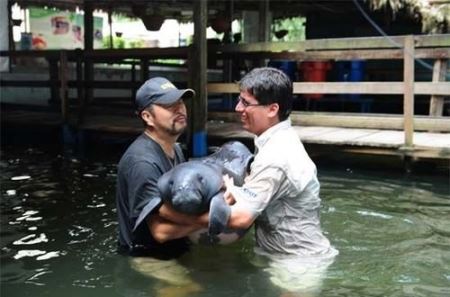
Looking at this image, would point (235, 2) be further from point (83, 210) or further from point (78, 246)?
point (78, 246)

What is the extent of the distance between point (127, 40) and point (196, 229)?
78.1 feet

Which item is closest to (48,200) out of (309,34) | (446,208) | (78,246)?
(78,246)

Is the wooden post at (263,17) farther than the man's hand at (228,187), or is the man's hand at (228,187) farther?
the wooden post at (263,17)

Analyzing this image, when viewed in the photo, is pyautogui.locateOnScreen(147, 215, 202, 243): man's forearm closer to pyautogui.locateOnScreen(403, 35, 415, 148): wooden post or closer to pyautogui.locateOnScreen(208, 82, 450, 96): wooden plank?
pyautogui.locateOnScreen(403, 35, 415, 148): wooden post

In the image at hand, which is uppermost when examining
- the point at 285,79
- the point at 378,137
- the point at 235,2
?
the point at 235,2

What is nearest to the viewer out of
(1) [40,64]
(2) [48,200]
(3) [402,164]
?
(2) [48,200]

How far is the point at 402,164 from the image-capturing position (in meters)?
8.31

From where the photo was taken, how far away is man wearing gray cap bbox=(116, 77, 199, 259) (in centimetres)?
344

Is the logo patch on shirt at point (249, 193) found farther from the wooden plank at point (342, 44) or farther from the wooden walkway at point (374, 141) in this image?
the wooden plank at point (342, 44)

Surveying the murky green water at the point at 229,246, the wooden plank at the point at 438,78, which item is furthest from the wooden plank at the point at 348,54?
the murky green water at the point at 229,246

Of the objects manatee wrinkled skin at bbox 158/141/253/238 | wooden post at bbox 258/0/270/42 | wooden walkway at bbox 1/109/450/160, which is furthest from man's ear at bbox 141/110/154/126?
wooden post at bbox 258/0/270/42

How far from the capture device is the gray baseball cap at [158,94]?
3619mm

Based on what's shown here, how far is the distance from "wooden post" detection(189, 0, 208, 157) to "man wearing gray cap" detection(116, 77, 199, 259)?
189 inches

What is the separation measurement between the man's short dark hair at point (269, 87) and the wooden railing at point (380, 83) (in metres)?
4.21
